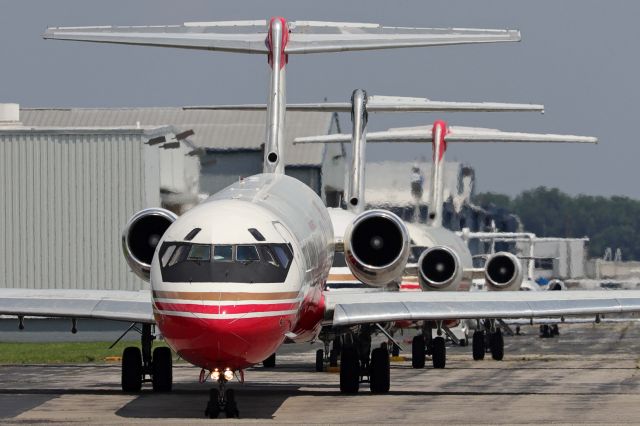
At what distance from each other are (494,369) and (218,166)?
2785 cm

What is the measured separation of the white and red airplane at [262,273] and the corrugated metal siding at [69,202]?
2318cm

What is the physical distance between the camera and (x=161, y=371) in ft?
70.8

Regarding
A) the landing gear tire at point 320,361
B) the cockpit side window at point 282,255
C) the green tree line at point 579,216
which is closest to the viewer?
the cockpit side window at point 282,255

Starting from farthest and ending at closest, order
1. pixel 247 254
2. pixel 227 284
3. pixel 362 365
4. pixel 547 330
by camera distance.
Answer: pixel 547 330 → pixel 362 365 → pixel 247 254 → pixel 227 284

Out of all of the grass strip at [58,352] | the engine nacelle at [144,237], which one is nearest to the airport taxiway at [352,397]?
the engine nacelle at [144,237]

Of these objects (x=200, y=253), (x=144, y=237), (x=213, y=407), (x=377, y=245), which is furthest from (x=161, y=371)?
(x=200, y=253)

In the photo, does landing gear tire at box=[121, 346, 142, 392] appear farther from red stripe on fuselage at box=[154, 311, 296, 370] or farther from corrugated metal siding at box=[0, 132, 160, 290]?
corrugated metal siding at box=[0, 132, 160, 290]

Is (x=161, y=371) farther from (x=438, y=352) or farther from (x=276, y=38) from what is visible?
(x=438, y=352)

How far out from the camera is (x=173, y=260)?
16812 mm

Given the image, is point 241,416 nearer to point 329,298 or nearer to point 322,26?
point 329,298

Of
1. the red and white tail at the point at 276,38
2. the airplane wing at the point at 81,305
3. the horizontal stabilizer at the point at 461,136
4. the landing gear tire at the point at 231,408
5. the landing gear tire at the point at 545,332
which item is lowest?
the landing gear tire at the point at 545,332

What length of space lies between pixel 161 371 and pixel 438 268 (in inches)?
511

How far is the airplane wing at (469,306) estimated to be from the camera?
67.8 ft

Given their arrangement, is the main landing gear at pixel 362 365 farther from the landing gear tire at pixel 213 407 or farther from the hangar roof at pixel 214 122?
the hangar roof at pixel 214 122
